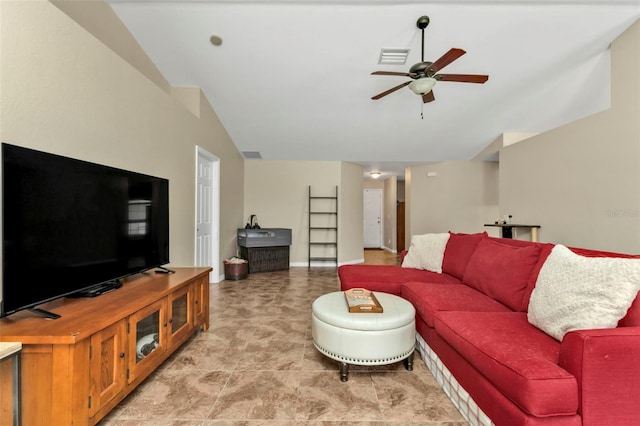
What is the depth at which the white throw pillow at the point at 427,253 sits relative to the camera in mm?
2975

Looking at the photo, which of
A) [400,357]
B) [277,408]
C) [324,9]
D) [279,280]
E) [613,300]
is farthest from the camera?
[279,280]

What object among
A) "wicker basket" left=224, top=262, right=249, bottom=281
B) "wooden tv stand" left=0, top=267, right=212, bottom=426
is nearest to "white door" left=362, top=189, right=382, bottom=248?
"wicker basket" left=224, top=262, right=249, bottom=281

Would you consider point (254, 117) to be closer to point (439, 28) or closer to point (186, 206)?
point (186, 206)

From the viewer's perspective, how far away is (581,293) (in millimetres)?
1288

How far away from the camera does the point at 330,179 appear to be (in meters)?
5.96

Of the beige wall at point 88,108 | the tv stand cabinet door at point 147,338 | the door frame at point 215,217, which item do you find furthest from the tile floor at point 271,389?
the door frame at point 215,217

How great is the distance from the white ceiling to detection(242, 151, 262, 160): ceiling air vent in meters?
0.44

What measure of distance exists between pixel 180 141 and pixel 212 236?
160cm

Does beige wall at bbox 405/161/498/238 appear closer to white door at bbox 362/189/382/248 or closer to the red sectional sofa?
white door at bbox 362/189/382/248

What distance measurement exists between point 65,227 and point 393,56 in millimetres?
3339

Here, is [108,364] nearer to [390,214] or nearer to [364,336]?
[364,336]

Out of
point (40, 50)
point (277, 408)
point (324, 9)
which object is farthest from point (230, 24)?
point (277, 408)

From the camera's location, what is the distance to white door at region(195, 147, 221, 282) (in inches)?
151

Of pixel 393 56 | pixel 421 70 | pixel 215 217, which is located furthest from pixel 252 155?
pixel 421 70
